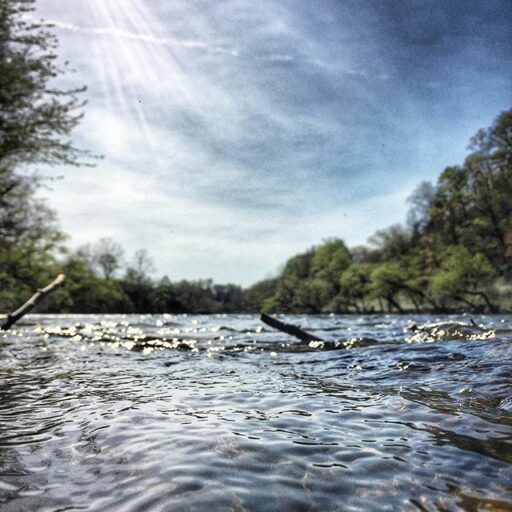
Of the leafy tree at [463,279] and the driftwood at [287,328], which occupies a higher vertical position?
the leafy tree at [463,279]

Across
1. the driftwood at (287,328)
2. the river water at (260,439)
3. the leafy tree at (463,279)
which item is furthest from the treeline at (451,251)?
the river water at (260,439)

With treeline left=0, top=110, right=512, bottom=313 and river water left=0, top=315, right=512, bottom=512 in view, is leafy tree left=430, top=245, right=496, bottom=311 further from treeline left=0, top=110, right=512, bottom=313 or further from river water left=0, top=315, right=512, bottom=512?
river water left=0, top=315, right=512, bottom=512

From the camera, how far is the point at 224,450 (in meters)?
2.84

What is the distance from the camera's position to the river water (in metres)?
2.20

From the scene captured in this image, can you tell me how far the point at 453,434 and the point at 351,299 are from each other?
8783 centimetres

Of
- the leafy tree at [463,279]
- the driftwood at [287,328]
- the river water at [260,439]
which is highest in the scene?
the leafy tree at [463,279]

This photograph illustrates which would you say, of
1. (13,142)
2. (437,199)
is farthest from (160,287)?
(13,142)

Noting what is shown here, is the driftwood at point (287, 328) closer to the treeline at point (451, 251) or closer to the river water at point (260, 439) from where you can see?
the river water at point (260, 439)

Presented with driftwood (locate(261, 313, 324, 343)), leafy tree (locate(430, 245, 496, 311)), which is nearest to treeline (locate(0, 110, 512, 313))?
leafy tree (locate(430, 245, 496, 311))

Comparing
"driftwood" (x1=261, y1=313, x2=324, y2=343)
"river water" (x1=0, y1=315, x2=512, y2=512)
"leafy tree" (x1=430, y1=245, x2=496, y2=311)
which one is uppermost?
"leafy tree" (x1=430, y1=245, x2=496, y2=311)

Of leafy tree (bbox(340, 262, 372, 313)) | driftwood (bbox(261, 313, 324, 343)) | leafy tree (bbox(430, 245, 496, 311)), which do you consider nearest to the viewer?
driftwood (bbox(261, 313, 324, 343))

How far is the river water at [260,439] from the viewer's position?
7.21 ft

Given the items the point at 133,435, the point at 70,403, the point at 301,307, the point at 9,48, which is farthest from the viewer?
the point at 301,307

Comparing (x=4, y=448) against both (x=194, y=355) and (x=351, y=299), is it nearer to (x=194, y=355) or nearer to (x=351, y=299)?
(x=194, y=355)
